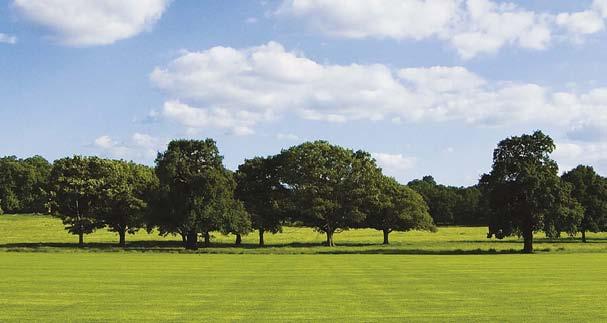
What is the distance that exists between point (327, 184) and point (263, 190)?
41.5 feet

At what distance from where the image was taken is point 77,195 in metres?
102

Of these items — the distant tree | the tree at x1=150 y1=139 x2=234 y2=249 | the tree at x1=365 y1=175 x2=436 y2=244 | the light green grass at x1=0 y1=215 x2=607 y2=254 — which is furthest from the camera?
the tree at x1=365 y1=175 x2=436 y2=244

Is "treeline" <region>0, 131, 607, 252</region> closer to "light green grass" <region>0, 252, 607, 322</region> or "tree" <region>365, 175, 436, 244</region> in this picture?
"tree" <region>365, 175, 436, 244</region>

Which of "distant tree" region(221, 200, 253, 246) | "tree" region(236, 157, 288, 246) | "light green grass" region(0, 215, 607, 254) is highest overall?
"tree" region(236, 157, 288, 246)

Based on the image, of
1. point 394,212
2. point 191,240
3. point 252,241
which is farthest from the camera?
point 252,241

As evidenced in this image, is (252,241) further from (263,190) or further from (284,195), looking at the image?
(284,195)

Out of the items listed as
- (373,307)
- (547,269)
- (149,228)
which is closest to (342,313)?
(373,307)

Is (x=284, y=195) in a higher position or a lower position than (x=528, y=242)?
higher

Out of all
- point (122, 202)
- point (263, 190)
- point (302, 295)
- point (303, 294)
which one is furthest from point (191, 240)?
point (302, 295)

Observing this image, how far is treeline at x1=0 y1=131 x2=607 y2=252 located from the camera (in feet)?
277

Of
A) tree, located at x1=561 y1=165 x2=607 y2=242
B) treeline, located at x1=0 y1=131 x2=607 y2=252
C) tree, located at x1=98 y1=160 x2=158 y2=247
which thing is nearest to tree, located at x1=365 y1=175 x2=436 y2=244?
treeline, located at x1=0 y1=131 x2=607 y2=252

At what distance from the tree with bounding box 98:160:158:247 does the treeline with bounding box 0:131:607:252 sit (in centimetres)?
17

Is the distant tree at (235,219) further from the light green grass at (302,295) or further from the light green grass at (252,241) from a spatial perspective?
the light green grass at (302,295)

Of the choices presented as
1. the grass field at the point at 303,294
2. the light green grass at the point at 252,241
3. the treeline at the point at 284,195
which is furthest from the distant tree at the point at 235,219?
the grass field at the point at 303,294
